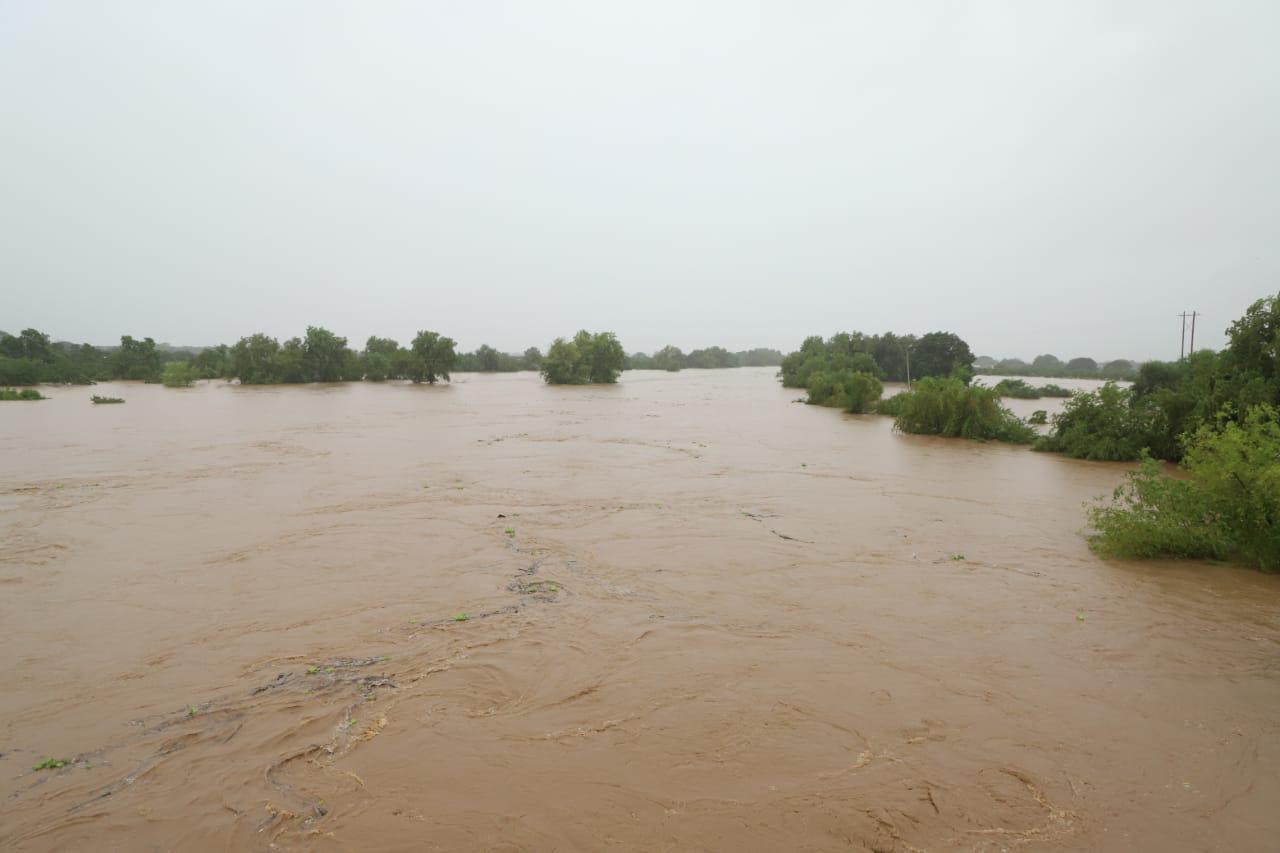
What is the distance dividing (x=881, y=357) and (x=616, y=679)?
58.8 meters

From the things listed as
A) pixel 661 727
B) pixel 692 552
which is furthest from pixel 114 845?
pixel 692 552

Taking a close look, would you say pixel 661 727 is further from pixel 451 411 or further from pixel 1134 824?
pixel 451 411

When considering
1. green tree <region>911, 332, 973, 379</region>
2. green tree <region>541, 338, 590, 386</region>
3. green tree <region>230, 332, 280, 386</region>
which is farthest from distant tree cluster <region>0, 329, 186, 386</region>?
green tree <region>911, 332, 973, 379</region>

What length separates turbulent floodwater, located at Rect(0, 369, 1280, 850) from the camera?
3.22m

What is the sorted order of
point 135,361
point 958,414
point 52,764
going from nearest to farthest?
1. point 52,764
2. point 958,414
3. point 135,361

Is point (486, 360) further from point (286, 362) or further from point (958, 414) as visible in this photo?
point (958, 414)

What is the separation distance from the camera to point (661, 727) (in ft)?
13.3

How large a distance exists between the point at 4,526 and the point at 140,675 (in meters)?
6.79

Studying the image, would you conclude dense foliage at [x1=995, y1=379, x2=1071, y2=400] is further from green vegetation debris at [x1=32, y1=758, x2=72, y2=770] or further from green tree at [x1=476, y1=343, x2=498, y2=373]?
green tree at [x1=476, y1=343, x2=498, y2=373]

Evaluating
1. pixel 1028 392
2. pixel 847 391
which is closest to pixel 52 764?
pixel 847 391

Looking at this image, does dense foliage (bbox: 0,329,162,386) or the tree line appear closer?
dense foliage (bbox: 0,329,162,386)

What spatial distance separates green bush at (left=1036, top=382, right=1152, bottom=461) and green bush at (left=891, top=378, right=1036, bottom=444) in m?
1.94

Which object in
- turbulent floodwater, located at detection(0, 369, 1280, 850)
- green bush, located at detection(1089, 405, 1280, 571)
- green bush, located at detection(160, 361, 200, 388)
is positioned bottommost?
turbulent floodwater, located at detection(0, 369, 1280, 850)

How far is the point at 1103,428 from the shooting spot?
57.4ft
